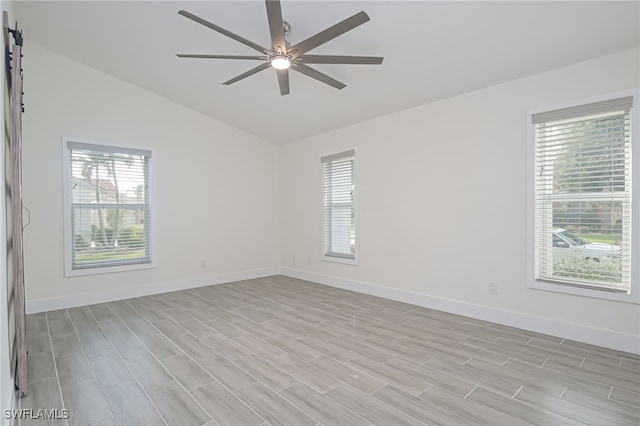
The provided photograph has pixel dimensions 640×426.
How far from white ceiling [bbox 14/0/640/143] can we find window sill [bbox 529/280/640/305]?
6.91 feet

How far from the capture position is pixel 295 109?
4.90 metres

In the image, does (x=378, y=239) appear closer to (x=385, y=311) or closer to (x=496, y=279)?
(x=385, y=311)

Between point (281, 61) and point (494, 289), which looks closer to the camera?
point (281, 61)

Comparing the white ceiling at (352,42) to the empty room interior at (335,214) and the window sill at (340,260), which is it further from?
the window sill at (340,260)

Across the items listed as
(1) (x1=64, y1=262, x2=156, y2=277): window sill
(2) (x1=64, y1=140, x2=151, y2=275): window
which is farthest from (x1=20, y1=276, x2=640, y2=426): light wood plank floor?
(2) (x1=64, y1=140, x2=151, y2=275): window

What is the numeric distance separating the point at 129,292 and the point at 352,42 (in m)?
4.45

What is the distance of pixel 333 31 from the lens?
2309mm

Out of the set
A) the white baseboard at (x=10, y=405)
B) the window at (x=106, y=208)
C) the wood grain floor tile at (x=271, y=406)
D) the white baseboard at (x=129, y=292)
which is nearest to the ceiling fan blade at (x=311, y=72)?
the wood grain floor tile at (x=271, y=406)

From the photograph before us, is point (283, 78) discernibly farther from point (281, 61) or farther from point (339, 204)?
point (339, 204)

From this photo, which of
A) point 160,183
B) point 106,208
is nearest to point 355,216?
point 160,183

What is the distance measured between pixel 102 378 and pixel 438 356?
2643 mm

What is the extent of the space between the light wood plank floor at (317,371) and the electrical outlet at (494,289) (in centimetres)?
42

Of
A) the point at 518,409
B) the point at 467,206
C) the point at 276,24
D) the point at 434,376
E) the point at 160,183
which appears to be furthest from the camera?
the point at 160,183

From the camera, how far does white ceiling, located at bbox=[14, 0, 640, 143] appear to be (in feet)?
8.68
